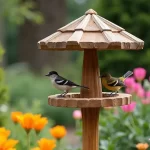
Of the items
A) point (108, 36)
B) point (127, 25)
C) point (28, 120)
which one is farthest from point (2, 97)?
point (127, 25)

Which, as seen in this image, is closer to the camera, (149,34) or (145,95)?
(145,95)

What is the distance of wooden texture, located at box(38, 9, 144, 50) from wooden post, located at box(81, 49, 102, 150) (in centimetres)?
17

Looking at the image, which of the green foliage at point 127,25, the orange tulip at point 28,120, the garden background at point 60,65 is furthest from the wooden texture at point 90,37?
the green foliage at point 127,25

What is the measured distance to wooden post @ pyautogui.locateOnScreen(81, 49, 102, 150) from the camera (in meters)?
3.24

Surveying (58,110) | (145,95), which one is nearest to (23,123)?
(145,95)

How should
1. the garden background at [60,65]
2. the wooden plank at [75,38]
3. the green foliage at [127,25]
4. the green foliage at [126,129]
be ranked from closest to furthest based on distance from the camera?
the wooden plank at [75,38], the green foliage at [126,129], the garden background at [60,65], the green foliage at [127,25]

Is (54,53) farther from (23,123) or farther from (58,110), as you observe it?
(23,123)

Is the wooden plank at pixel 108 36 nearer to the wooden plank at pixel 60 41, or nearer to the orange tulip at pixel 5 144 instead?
the wooden plank at pixel 60 41

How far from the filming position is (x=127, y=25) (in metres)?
7.89

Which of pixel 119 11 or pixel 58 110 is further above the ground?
pixel 119 11

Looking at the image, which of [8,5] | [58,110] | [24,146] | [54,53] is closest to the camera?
[24,146]

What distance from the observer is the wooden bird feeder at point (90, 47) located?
3.01m

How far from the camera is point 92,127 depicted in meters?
3.28

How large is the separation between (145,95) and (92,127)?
1.94 metres
